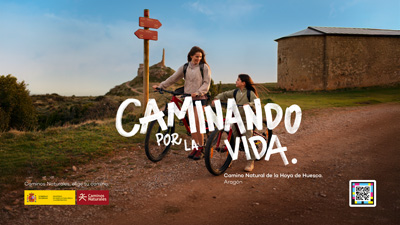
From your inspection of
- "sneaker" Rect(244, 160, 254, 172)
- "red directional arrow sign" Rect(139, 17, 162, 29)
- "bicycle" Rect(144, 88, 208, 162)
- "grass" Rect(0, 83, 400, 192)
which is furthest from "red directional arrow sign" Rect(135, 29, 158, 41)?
"sneaker" Rect(244, 160, 254, 172)

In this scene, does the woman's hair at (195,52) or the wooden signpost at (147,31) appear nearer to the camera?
the woman's hair at (195,52)

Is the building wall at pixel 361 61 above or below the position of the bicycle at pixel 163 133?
above

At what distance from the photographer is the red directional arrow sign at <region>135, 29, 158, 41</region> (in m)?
8.92

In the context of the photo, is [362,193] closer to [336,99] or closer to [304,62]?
[336,99]

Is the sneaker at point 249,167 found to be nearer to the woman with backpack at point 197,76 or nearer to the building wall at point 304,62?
the woman with backpack at point 197,76

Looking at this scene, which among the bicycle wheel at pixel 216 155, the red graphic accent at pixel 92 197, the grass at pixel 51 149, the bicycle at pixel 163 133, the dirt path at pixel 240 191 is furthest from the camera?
the bicycle at pixel 163 133

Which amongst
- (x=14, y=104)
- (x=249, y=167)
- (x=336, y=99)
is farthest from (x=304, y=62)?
(x=14, y=104)

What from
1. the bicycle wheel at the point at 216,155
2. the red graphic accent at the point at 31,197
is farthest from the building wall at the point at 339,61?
the red graphic accent at the point at 31,197

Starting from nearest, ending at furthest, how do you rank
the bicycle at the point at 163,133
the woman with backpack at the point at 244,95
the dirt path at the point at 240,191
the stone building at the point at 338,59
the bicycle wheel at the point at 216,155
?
1. the dirt path at the point at 240,191
2. the bicycle wheel at the point at 216,155
3. the woman with backpack at the point at 244,95
4. the bicycle at the point at 163,133
5. the stone building at the point at 338,59

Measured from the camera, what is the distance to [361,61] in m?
24.4

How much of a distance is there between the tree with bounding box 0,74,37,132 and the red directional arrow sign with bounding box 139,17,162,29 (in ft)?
50.9

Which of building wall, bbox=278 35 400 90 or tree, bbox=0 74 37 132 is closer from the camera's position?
tree, bbox=0 74 37 132

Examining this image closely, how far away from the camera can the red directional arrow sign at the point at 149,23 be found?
29.2ft

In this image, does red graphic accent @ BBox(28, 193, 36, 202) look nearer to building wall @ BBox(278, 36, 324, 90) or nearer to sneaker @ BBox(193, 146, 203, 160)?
sneaker @ BBox(193, 146, 203, 160)
